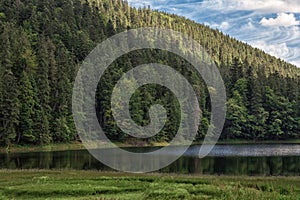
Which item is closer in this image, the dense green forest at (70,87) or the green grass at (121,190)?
the green grass at (121,190)

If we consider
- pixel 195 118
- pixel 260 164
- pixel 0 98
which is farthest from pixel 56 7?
pixel 260 164

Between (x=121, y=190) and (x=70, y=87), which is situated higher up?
(x=70, y=87)

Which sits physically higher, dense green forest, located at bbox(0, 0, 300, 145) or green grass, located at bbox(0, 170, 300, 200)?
dense green forest, located at bbox(0, 0, 300, 145)

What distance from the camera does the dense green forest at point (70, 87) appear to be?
87812mm

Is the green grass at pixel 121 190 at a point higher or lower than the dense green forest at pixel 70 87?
lower

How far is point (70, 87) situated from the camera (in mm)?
105062

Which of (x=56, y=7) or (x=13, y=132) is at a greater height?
(x=56, y=7)

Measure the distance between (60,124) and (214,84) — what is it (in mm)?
76856

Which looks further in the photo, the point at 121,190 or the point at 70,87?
the point at 70,87

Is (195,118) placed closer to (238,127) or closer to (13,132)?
(238,127)

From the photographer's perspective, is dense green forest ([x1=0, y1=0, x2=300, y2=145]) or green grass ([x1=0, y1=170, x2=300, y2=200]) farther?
dense green forest ([x1=0, y1=0, x2=300, y2=145])

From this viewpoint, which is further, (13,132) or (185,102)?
(185,102)

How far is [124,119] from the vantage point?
116 m

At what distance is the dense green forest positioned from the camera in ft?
288
